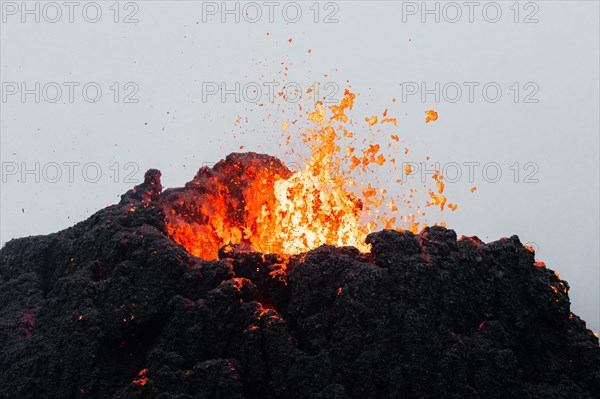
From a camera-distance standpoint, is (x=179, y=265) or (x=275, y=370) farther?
(x=179, y=265)

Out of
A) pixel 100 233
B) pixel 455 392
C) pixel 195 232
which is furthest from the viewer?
pixel 195 232

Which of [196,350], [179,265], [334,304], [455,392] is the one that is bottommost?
[455,392]

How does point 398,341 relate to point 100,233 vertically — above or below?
below

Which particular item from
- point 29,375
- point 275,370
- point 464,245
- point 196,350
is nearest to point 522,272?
point 464,245

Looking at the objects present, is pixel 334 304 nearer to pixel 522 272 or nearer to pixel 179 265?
pixel 179 265

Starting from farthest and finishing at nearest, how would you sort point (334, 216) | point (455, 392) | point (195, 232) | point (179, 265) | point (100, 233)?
point (334, 216), point (195, 232), point (100, 233), point (179, 265), point (455, 392)

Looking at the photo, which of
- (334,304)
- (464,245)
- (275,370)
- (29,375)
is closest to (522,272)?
(464,245)

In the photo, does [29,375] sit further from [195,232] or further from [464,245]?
[464,245]
